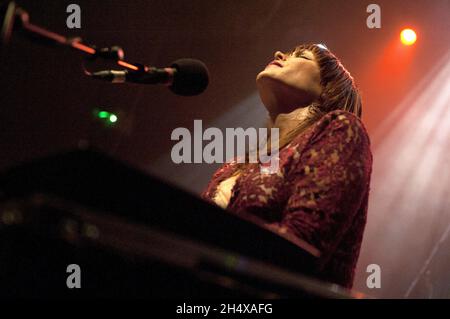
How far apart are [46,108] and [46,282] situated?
3.19 metres

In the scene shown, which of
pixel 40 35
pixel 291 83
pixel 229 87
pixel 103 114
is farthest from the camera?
pixel 229 87

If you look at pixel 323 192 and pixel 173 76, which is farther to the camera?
pixel 173 76

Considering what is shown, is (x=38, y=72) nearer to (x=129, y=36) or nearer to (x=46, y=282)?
(x=129, y=36)

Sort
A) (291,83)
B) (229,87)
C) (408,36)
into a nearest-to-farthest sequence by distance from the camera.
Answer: (291,83) < (229,87) < (408,36)

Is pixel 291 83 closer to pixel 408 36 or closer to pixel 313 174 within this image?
pixel 313 174

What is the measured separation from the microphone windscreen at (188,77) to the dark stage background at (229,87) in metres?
2.15

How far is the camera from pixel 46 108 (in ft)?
13.3

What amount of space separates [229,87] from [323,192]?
322 cm

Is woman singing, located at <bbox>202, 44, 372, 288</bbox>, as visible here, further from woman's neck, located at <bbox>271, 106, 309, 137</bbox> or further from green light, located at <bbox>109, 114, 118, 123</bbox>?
green light, located at <bbox>109, 114, 118, 123</bbox>

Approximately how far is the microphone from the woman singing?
0.97 feet

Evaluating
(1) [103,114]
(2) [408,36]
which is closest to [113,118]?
(1) [103,114]

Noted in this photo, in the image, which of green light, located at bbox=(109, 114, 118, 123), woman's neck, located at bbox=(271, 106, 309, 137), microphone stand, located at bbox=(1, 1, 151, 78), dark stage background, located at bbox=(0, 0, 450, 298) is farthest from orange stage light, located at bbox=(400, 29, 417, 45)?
microphone stand, located at bbox=(1, 1, 151, 78)

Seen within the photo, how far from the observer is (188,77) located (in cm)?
166

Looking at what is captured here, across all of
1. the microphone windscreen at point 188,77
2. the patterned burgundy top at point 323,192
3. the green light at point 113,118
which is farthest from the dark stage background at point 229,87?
the patterned burgundy top at point 323,192
